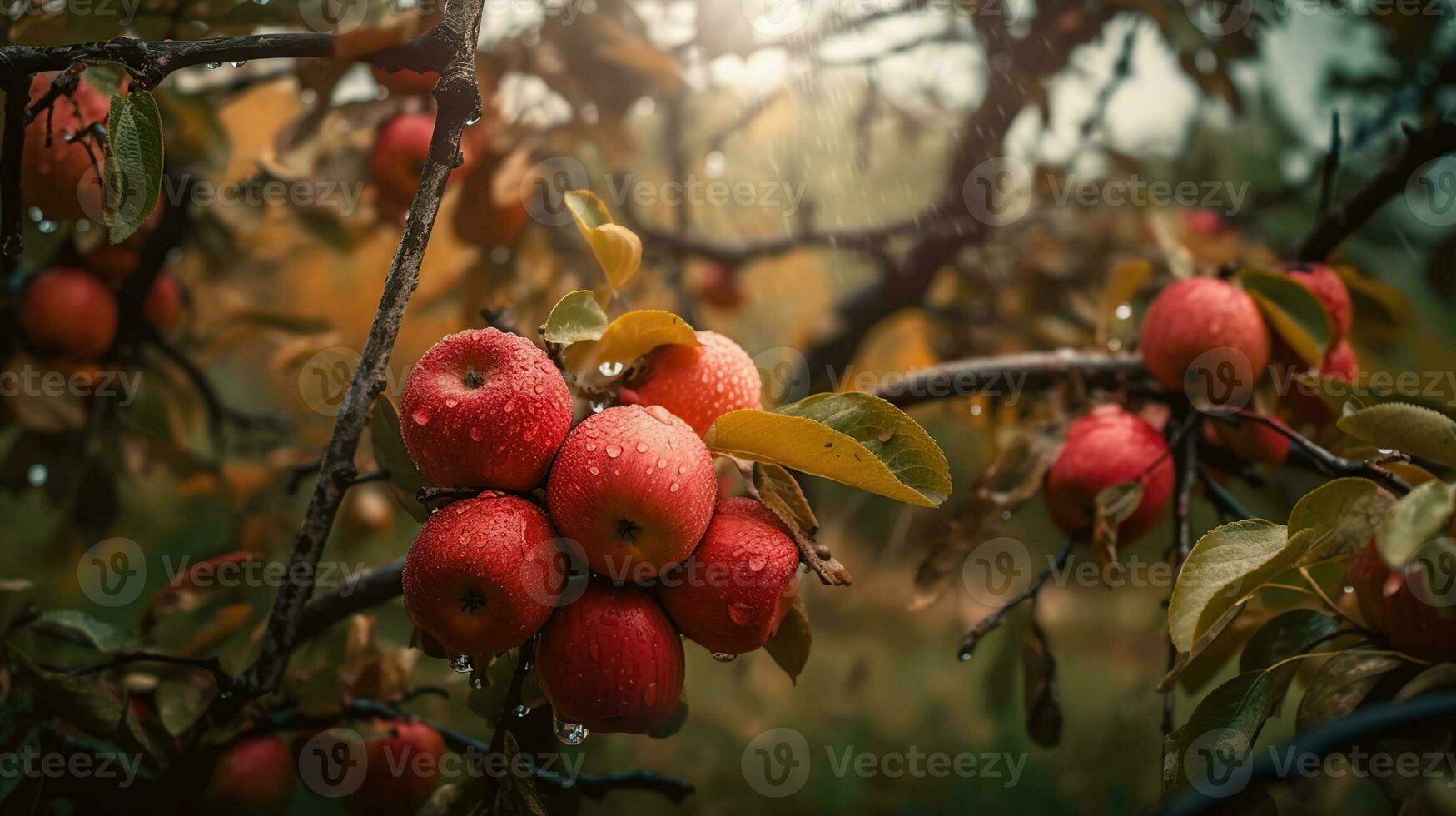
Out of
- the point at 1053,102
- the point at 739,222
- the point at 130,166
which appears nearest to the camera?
the point at 130,166

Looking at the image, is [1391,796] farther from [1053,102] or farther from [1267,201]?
[1267,201]

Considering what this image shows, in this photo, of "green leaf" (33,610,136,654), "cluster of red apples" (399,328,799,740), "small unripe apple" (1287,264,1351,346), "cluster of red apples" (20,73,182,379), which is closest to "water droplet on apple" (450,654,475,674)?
"cluster of red apples" (399,328,799,740)

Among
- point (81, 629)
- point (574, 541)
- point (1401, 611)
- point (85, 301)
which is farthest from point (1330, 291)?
point (85, 301)

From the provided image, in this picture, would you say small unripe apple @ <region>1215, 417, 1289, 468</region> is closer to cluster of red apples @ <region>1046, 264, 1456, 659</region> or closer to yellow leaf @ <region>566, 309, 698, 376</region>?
cluster of red apples @ <region>1046, 264, 1456, 659</region>

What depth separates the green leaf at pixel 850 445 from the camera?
0.43m

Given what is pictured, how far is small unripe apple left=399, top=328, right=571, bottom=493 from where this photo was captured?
0.43 metres

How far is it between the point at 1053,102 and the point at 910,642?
1158mm

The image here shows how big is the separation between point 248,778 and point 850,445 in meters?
0.49

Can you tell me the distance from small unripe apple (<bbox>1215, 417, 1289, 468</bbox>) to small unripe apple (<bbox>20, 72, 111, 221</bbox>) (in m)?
0.86

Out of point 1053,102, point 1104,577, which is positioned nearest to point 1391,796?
point 1104,577

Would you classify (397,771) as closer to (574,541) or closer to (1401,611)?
(574,541)

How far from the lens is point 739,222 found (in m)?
1.82

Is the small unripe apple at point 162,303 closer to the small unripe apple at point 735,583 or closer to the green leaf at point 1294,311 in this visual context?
the small unripe apple at point 735,583

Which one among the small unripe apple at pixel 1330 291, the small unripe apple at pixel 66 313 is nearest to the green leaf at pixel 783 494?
the small unripe apple at pixel 1330 291
